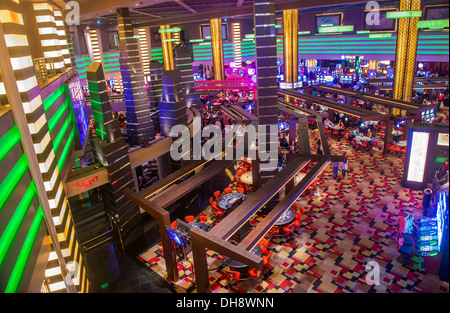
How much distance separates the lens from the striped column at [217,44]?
26438 mm

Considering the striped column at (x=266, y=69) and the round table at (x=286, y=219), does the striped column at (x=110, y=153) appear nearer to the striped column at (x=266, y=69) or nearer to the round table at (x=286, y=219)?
the striped column at (x=266, y=69)

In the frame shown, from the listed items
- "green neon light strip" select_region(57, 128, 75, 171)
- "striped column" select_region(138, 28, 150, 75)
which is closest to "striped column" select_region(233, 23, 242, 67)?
"striped column" select_region(138, 28, 150, 75)

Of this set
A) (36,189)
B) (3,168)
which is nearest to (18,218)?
(3,168)

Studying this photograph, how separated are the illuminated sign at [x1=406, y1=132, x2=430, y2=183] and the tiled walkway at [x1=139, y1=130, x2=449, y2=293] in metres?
0.61

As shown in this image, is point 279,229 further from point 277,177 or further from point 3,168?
point 3,168

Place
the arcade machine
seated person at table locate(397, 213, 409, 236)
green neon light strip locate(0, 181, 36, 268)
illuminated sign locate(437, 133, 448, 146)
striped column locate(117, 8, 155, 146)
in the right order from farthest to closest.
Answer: striped column locate(117, 8, 155, 146)
illuminated sign locate(437, 133, 448, 146)
seated person at table locate(397, 213, 409, 236)
the arcade machine
green neon light strip locate(0, 181, 36, 268)

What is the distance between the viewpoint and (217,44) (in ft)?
89.7

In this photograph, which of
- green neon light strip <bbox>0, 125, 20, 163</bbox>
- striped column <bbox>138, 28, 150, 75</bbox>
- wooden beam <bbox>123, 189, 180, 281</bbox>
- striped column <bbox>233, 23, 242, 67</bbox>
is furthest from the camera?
striped column <bbox>233, 23, 242, 67</bbox>

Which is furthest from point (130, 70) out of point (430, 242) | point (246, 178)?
point (430, 242)

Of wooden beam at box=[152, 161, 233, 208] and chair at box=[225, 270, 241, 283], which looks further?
wooden beam at box=[152, 161, 233, 208]

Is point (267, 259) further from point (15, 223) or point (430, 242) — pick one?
point (15, 223)

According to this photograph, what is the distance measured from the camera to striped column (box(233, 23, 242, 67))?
3403 cm

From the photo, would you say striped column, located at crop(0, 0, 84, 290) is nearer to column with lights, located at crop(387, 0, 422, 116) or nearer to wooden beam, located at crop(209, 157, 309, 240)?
wooden beam, located at crop(209, 157, 309, 240)
